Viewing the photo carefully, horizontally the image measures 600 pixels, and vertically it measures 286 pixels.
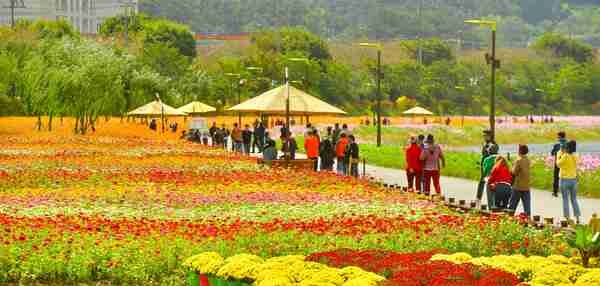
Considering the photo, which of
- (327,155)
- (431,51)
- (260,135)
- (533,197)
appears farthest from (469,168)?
(431,51)

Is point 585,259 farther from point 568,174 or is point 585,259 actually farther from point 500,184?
point 568,174

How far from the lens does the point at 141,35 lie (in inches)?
5541

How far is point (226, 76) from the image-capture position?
A: 11944 cm

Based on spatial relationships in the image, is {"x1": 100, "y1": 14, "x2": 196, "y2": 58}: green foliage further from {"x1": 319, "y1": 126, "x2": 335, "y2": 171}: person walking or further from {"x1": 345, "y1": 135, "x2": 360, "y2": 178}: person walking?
{"x1": 345, "y1": 135, "x2": 360, "y2": 178}: person walking

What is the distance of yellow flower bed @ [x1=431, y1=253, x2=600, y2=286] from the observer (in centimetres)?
1114

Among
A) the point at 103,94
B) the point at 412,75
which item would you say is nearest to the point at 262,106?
the point at 103,94

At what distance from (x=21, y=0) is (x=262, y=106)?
159m

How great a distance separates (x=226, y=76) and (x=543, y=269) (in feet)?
355

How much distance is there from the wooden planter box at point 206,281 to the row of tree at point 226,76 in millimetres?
56594

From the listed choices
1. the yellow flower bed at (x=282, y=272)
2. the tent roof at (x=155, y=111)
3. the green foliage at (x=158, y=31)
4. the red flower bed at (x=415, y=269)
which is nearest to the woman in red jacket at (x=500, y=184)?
the red flower bed at (x=415, y=269)

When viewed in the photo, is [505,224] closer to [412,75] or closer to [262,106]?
[262,106]

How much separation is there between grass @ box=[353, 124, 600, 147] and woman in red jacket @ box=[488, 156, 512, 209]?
199 feet

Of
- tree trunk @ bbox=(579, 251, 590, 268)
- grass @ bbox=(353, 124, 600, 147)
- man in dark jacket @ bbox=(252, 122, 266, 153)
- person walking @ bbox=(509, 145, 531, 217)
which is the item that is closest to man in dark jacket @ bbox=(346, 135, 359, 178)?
person walking @ bbox=(509, 145, 531, 217)

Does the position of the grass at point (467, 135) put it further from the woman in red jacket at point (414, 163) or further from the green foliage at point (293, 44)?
the woman in red jacket at point (414, 163)
